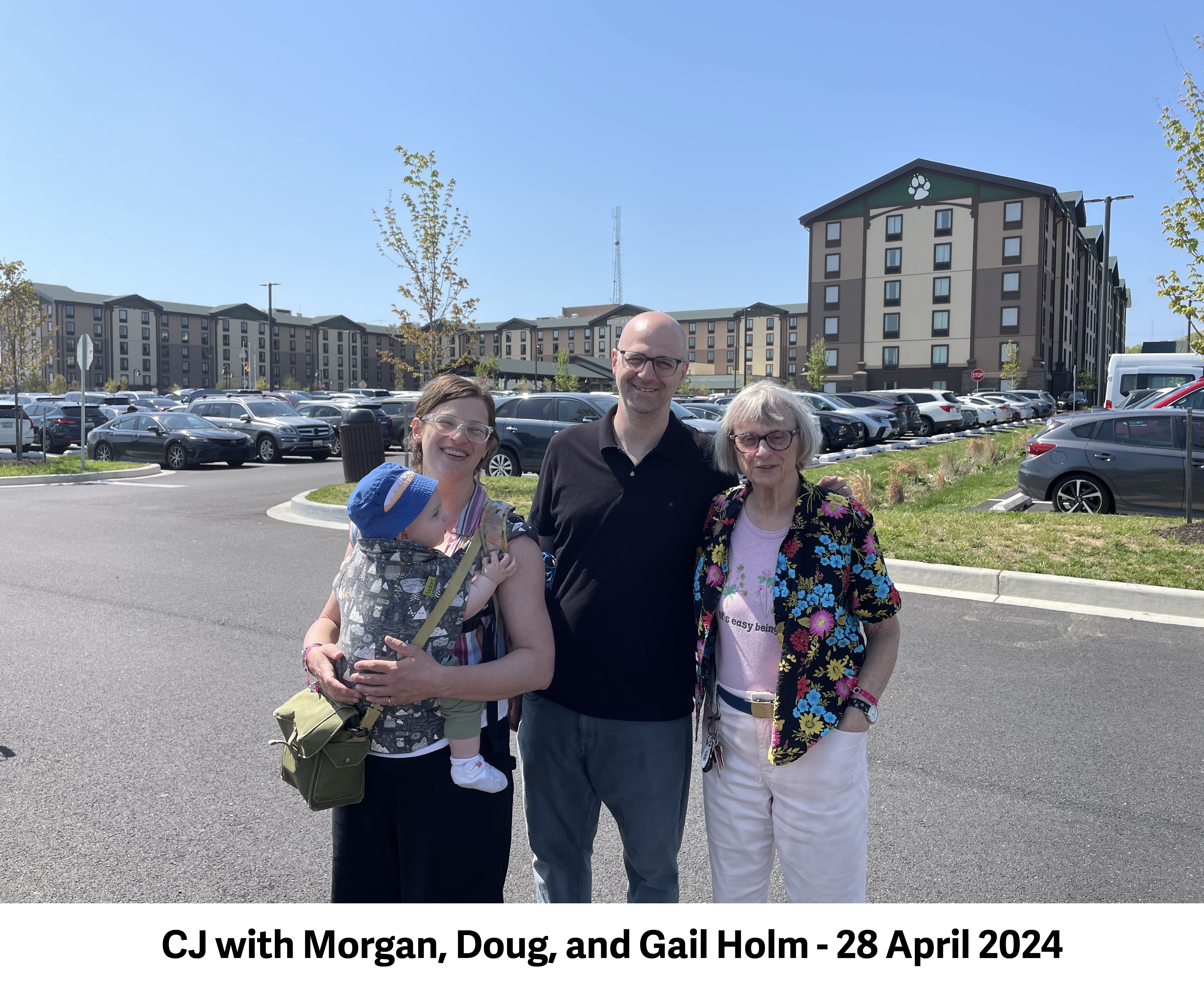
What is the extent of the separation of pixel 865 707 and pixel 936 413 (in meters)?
32.2

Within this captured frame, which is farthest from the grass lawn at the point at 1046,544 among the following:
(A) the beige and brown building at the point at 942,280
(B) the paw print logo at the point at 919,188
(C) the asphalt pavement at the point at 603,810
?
(B) the paw print logo at the point at 919,188

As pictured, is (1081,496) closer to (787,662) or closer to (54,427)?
(787,662)

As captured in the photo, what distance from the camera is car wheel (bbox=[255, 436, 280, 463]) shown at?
23.9 metres

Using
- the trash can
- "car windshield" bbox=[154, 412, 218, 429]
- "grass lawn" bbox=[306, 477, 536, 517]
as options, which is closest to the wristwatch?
"grass lawn" bbox=[306, 477, 536, 517]

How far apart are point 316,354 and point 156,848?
129 metres

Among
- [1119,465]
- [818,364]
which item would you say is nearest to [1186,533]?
[1119,465]

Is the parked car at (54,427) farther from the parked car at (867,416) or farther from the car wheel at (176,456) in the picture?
the parked car at (867,416)

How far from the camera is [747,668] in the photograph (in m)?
2.32

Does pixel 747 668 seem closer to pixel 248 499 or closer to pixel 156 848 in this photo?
pixel 156 848

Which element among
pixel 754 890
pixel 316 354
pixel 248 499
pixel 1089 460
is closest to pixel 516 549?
pixel 754 890

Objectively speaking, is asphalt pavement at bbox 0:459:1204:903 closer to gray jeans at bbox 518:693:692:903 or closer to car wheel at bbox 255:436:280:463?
gray jeans at bbox 518:693:692:903

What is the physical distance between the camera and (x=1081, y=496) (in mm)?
11133

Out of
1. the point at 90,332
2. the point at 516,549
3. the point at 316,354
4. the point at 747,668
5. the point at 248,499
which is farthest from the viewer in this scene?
the point at 316,354

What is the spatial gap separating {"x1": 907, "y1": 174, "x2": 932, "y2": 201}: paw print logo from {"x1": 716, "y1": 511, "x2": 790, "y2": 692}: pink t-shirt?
69542 millimetres
